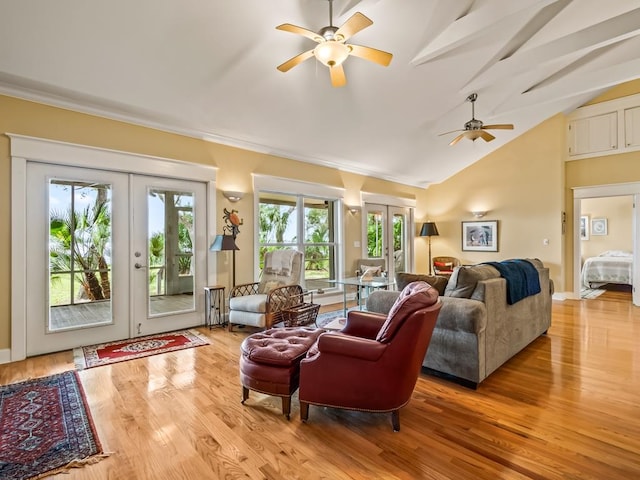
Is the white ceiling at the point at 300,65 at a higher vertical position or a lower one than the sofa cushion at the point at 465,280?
higher

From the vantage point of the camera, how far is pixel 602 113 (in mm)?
6293

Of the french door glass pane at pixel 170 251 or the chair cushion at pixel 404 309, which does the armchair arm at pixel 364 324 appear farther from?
the french door glass pane at pixel 170 251

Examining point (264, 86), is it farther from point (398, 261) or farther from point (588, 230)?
point (588, 230)

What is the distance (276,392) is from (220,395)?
0.62 m

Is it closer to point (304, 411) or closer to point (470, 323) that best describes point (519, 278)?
point (470, 323)

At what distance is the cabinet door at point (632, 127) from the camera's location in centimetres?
591

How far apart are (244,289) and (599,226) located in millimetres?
9904

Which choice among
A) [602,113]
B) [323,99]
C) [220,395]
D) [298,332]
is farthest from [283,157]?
[602,113]

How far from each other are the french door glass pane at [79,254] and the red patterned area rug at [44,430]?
100 centimetres

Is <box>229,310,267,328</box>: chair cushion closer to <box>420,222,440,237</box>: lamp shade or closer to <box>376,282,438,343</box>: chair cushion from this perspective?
<box>376,282,438,343</box>: chair cushion

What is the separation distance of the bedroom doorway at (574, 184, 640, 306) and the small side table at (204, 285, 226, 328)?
6817 millimetres

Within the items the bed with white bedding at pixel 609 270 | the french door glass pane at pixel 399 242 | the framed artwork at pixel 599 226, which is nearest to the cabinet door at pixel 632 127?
the bed with white bedding at pixel 609 270

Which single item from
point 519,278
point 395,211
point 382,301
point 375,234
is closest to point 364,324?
point 382,301

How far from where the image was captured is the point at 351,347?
201cm
